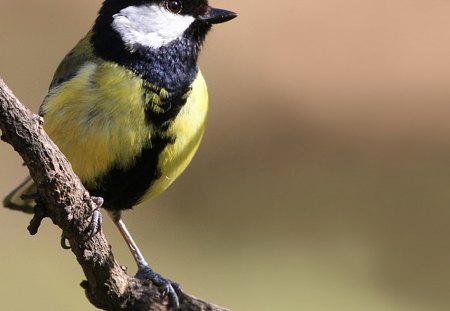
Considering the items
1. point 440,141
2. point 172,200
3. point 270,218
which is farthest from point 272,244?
point 440,141

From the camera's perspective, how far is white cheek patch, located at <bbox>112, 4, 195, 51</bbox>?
2.79 meters

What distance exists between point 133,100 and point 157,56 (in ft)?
0.58

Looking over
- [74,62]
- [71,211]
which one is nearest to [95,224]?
[71,211]

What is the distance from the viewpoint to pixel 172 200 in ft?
18.6

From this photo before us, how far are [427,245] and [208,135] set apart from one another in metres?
1.60

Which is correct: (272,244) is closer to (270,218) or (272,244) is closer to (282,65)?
(270,218)

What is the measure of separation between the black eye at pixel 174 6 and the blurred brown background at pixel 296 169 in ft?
5.09

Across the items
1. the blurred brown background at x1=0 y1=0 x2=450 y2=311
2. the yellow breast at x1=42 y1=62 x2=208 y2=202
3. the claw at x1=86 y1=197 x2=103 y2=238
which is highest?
the yellow breast at x1=42 y1=62 x2=208 y2=202

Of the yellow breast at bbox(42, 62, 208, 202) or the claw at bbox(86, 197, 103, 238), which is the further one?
the yellow breast at bbox(42, 62, 208, 202)

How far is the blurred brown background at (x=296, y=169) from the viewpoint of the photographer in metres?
5.10

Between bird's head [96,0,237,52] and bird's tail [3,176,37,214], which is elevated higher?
bird's head [96,0,237,52]

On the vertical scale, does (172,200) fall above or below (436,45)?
below

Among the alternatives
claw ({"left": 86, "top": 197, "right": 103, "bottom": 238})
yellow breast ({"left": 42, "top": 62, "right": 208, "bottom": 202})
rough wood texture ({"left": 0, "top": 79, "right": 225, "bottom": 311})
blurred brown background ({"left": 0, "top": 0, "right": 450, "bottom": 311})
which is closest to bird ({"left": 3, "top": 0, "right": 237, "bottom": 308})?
yellow breast ({"left": 42, "top": 62, "right": 208, "bottom": 202})

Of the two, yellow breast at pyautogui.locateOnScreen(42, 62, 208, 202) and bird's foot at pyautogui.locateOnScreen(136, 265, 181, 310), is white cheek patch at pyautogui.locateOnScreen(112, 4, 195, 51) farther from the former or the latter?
bird's foot at pyautogui.locateOnScreen(136, 265, 181, 310)
